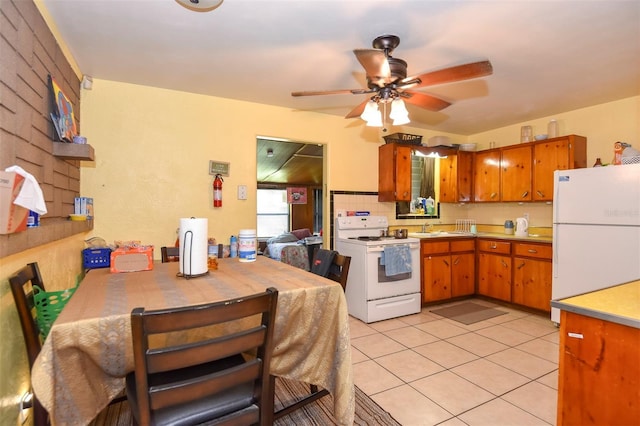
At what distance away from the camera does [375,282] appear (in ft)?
11.3

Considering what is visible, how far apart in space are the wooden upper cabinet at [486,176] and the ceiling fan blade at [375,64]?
294 cm

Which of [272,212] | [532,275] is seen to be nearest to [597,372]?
[532,275]

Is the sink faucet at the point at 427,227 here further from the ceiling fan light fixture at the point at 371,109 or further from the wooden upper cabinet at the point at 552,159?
the ceiling fan light fixture at the point at 371,109

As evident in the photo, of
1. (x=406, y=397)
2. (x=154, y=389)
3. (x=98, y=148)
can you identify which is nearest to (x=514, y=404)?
(x=406, y=397)

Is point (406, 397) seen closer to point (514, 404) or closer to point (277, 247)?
point (514, 404)

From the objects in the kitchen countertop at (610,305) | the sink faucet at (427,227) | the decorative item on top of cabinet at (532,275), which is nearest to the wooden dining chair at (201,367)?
the kitchen countertop at (610,305)

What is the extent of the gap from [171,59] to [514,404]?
133 inches

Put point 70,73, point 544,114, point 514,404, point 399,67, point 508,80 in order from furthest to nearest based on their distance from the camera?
1. point 544,114
2. point 508,80
3. point 70,73
4. point 399,67
5. point 514,404

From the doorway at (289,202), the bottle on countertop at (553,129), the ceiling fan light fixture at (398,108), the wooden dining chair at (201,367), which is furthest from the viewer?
the doorway at (289,202)

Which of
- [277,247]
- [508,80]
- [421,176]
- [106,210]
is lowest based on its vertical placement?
[277,247]

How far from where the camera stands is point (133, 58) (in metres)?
2.49

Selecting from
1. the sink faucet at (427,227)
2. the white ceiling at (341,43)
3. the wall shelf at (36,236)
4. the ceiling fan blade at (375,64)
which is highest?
the white ceiling at (341,43)

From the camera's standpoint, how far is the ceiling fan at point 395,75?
1.85m

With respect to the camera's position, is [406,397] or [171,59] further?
[171,59]
